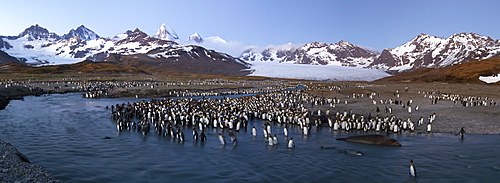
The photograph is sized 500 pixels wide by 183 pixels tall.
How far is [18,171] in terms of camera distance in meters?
9.65

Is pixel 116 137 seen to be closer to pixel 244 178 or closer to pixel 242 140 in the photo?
pixel 242 140

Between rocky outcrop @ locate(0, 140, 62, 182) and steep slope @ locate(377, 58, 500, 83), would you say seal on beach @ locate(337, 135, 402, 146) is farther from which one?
steep slope @ locate(377, 58, 500, 83)

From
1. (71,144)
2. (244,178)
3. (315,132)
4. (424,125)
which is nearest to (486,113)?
(424,125)

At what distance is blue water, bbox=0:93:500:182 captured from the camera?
1130 centimetres

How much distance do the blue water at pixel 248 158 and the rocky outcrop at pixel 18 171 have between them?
2.30 feet

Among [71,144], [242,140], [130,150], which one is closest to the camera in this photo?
[130,150]

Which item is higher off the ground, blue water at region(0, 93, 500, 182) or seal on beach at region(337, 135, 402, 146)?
seal on beach at region(337, 135, 402, 146)

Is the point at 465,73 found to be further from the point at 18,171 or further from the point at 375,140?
the point at 18,171

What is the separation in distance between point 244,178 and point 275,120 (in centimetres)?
1252

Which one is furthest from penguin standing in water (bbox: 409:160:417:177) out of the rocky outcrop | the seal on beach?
the rocky outcrop

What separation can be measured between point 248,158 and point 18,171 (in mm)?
7668

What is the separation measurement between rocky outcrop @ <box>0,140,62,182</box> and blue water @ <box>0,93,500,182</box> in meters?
0.70

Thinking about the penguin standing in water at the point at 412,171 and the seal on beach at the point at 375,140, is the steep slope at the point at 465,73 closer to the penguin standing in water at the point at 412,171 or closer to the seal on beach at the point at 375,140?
the seal on beach at the point at 375,140

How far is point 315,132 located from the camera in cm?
1938
